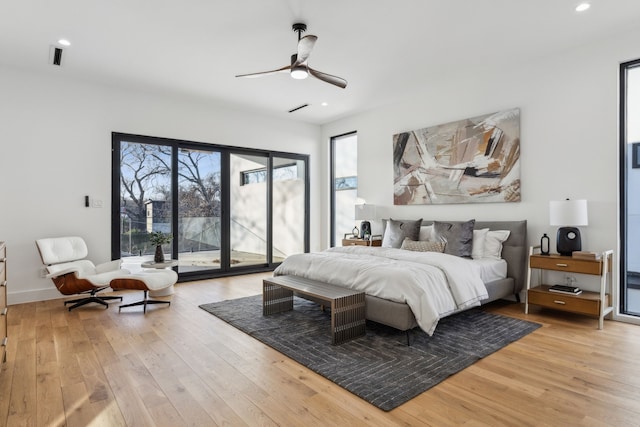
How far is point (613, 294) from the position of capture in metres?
3.72

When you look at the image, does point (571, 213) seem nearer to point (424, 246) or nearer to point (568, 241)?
point (568, 241)

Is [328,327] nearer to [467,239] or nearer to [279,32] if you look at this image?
[467,239]

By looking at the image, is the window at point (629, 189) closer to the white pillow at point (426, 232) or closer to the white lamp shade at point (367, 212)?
the white pillow at point (426, 232)

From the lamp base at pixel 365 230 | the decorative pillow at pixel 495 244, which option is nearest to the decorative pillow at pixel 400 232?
the lamp base at pixel 365 230

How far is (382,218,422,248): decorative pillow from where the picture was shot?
511cm

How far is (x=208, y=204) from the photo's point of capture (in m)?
A: 6.16

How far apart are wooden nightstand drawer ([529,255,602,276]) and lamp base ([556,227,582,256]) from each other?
0.34ft

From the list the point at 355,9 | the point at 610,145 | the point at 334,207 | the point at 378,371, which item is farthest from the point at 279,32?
the point at 334,207

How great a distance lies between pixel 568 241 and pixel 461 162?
173 cm

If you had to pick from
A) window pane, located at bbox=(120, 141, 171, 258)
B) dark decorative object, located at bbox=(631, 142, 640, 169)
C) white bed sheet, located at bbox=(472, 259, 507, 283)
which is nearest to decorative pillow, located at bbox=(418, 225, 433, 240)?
white bed sheet, located at bbox=(472, 259, 507, 283)

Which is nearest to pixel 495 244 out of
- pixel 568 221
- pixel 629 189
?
pixel 568 221

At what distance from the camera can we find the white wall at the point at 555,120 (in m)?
3.76

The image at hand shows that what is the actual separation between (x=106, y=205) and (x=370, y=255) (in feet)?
12.6

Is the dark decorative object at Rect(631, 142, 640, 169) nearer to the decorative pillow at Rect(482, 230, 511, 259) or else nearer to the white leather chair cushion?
the decorative pillow at Rect(482, 230, 511, 259)
